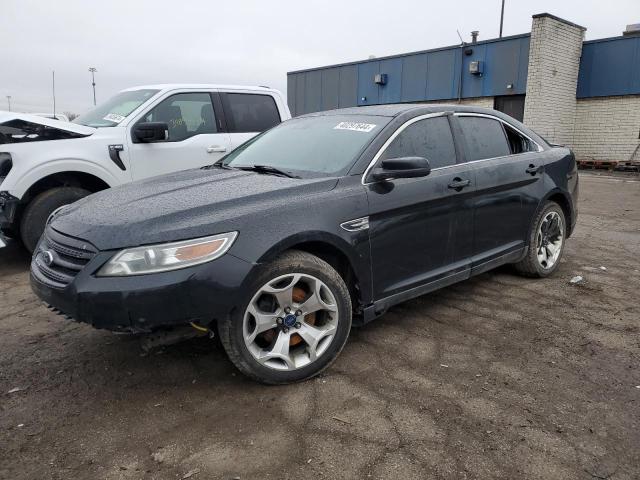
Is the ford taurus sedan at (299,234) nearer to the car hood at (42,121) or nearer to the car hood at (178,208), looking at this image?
A: the car hood at (178,208)

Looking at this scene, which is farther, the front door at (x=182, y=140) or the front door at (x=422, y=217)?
the front door at (x=182, y=140)

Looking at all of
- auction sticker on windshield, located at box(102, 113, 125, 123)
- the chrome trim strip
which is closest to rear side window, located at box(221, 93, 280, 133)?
→ auction sticker on windshield, located at box(102, 113, 125, 123)

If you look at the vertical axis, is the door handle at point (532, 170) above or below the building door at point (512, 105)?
below

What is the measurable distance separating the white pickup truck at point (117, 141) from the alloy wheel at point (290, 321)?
3229mm

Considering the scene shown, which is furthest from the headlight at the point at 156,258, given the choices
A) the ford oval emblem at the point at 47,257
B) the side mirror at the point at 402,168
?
the side mirror at the point at 402,168

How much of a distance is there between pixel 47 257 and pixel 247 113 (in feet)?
13.5

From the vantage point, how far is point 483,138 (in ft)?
13.9

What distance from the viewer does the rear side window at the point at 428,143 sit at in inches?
139

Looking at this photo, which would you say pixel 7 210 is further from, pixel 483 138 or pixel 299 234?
pixel 483 138

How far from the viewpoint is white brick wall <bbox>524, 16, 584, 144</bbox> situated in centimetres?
1677

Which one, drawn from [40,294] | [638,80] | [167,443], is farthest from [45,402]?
[638,80]

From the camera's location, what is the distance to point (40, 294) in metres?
2.78

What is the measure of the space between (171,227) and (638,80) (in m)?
18.3

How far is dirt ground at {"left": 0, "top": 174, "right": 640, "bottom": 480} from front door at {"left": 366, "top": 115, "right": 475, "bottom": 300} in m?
0.45
